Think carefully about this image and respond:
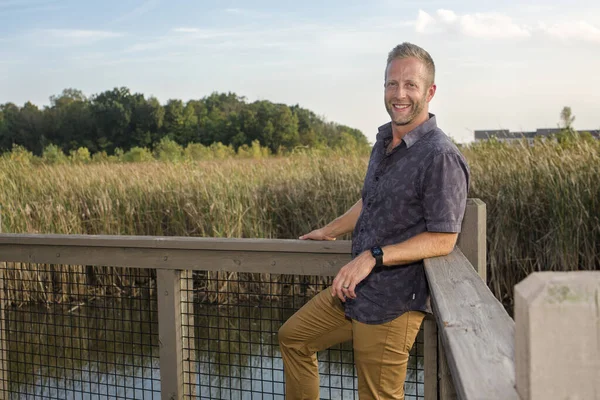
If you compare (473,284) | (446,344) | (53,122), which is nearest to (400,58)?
(473,284)

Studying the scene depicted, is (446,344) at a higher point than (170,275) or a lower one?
higher

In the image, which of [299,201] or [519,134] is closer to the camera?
[299,201]

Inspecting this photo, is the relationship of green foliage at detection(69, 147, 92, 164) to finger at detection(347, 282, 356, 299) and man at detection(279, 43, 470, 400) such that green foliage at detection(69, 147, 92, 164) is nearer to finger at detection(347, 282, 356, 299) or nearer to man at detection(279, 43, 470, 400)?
man at detection(279, 43, 470, 400)

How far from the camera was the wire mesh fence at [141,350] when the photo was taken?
384 centimetres

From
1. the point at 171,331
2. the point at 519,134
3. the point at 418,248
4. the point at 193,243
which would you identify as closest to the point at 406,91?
the point at 418,248

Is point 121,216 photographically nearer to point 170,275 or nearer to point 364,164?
point 364,164

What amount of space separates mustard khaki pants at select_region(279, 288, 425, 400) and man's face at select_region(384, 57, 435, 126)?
2.06 feet

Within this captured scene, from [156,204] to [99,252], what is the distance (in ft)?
16.4

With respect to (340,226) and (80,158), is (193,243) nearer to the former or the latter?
(340,226)

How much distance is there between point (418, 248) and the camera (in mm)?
2027

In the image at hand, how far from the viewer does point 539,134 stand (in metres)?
7.58

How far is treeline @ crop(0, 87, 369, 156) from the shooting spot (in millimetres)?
38875

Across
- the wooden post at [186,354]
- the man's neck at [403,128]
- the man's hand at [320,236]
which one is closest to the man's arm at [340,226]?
the man's hand at [320,236]

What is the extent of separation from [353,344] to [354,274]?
30 cm
